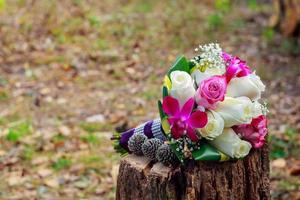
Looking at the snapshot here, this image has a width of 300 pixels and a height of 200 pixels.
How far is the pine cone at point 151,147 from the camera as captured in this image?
2752 millimetres

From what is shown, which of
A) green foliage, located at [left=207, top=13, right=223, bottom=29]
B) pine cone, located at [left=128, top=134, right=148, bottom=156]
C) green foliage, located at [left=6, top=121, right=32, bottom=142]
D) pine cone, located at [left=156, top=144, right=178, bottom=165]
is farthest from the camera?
green foliage, located at [left=207, top=13, right=223, bottom=29]

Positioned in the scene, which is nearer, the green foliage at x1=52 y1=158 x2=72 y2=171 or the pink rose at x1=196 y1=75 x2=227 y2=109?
the pink rose at x1=196 y1=75 x2=227 y2=109

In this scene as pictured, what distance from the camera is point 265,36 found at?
798cm

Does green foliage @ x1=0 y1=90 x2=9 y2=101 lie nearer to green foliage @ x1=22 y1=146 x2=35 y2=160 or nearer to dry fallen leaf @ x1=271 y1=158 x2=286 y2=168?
green foliage @ x1=22 y1=146 x2=35 y2=160

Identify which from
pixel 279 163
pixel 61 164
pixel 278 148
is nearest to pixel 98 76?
pixel 61 164

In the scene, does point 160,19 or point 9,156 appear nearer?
point 9,156

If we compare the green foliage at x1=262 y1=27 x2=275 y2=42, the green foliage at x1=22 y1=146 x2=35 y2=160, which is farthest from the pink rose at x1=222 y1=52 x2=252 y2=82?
the green foliage at x1=262 y1=27 x2=275 y2=42

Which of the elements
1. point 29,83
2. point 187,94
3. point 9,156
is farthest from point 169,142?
A: point 29,83

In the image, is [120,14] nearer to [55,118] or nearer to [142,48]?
[142,48]

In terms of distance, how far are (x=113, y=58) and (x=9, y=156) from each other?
2.73 metres

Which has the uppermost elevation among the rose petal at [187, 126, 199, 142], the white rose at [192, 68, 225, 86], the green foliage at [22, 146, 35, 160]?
the white rose at [192, 68, 225, 86]

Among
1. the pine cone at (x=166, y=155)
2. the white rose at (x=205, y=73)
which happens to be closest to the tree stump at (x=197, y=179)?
the pine cone at (x=166, y=155)

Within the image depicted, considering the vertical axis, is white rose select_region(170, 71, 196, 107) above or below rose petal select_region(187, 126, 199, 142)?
above

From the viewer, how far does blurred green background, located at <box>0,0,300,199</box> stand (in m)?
4.79
